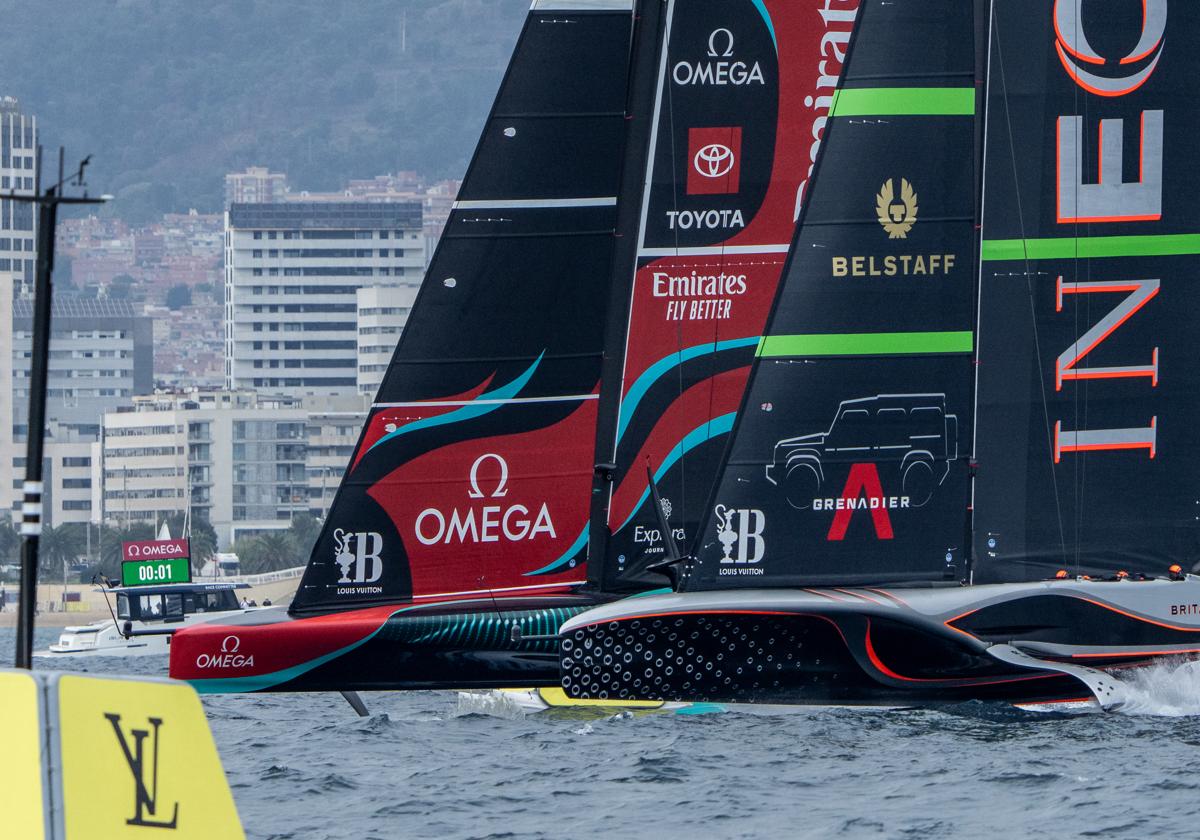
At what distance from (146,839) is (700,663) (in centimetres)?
848

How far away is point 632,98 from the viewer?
59.0ft

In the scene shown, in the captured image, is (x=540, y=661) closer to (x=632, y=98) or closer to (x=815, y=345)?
(x=815, y=345)

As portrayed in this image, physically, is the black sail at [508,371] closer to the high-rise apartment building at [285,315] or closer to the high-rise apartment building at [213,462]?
the high-rise apartment building at [213,462]

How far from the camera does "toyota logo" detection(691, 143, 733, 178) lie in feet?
59.3

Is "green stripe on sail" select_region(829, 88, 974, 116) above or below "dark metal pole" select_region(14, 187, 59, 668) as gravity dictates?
above

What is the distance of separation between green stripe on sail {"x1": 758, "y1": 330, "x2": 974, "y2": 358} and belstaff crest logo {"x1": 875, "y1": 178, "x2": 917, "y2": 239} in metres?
0.76

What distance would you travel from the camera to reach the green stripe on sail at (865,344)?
622 inches

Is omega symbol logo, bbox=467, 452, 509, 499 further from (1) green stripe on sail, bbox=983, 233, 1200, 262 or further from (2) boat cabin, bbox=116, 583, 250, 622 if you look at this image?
(2) boat cabin, bbox=116, 583, 250, 622

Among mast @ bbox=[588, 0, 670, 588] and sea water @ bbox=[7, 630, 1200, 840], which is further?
mast @ bbox=[588, 0, 670, 588]

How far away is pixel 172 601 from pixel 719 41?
2756 cm

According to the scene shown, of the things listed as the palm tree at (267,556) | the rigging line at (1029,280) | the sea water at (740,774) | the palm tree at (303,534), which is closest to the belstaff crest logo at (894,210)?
the rigging line at (1029,280)

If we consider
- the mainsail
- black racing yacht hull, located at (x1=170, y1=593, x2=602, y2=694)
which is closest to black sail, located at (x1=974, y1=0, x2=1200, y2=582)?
the mainsail

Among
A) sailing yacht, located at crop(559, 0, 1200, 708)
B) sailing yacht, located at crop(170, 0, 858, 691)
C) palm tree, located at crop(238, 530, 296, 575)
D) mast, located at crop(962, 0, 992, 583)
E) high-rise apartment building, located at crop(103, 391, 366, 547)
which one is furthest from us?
high-rise apartment building, located at crop(103, 391, 366, 547)

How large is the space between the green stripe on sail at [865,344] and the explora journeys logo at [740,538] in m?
1.20
